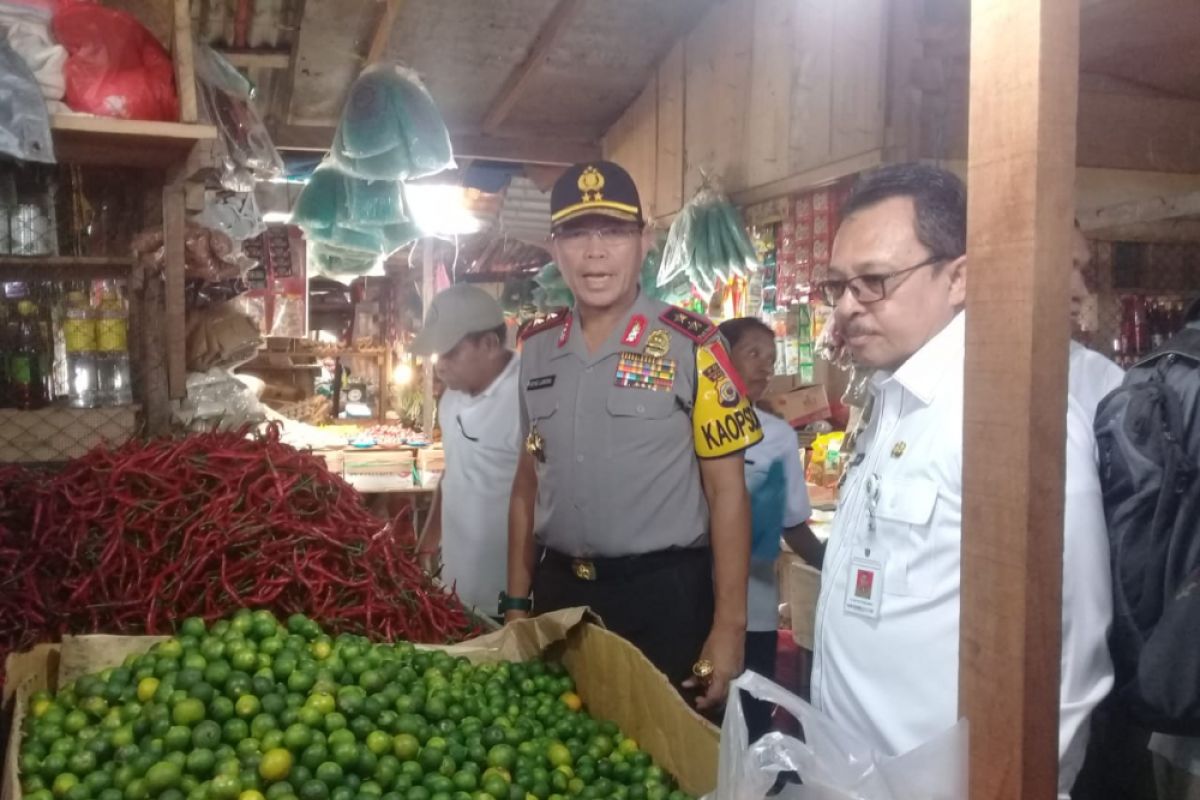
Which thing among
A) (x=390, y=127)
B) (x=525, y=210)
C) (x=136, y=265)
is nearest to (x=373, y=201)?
(x=390, y=127)

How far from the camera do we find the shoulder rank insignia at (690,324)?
2.78m

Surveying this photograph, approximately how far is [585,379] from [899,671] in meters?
1.43

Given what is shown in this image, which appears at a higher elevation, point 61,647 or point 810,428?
point 810,428

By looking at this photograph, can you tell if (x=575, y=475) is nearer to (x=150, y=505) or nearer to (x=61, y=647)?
(x=150, y=505)

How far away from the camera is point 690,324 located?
2807mm

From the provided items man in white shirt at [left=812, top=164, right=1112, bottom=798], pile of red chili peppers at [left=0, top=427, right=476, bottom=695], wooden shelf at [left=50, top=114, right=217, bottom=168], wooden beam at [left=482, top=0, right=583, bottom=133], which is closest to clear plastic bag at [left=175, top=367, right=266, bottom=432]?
wooden shelf at [left=50, top=114, right=217, bottom=168]

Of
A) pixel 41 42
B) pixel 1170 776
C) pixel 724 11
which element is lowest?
pixel 1170 776

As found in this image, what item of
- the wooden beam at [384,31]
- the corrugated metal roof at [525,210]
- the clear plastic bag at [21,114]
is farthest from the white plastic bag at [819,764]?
the corrugated metal roof at [525,210]

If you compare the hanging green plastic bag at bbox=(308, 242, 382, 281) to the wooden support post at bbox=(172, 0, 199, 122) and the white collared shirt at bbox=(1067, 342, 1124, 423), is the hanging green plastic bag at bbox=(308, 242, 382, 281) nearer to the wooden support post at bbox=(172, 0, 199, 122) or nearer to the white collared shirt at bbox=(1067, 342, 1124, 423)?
the wooden support post at bbox=(172, 0, 199, 122)

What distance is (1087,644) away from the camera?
1.40 m

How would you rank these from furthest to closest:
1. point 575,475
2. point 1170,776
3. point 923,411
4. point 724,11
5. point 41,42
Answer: point 724,11
point 41,42
point 575,475
point 1170,776
point 923,411

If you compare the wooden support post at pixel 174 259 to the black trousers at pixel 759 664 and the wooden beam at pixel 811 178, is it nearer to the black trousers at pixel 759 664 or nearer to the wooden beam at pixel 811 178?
the black trousers at pixel 759 664

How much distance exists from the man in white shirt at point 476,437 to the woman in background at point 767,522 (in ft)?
3.08

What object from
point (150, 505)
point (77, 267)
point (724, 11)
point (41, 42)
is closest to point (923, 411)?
point (150, 505)
